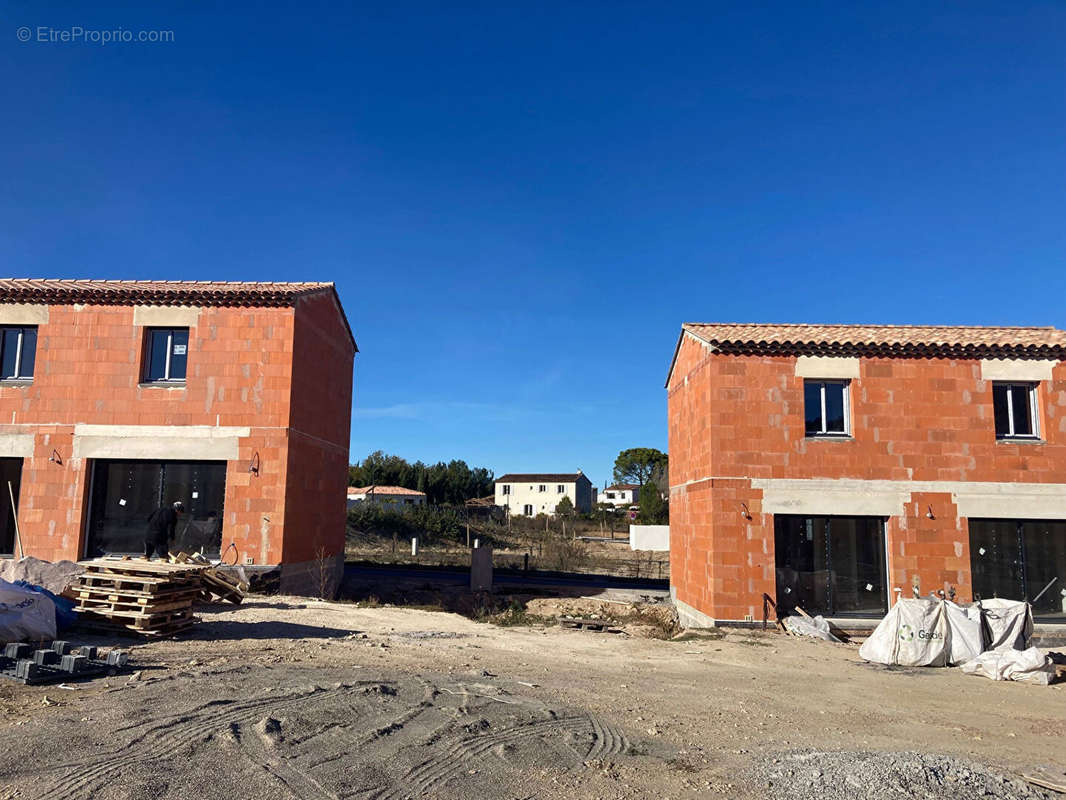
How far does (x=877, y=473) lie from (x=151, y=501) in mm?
15990

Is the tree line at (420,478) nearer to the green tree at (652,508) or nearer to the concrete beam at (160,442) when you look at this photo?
the green tree at (652,508)

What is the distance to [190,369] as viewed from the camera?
Result: 17.5 metres

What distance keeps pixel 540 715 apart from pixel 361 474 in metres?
53.7

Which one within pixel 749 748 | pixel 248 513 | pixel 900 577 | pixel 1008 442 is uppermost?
pixel 1008 442

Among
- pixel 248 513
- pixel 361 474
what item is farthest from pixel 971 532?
pixel 361 474

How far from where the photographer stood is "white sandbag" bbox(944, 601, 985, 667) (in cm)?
1288

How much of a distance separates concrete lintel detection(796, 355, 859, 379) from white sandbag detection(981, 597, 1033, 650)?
537 cm

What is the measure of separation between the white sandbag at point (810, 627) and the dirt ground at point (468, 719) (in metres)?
1.43

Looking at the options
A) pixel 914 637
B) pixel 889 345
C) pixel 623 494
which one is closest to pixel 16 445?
pixel 914 637

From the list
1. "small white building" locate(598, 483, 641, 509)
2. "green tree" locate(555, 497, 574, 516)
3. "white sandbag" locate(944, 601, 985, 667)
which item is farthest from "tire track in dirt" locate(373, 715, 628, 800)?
"small white building" locate(598, 483, 641, 509)

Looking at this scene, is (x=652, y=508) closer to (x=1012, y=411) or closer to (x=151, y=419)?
(x=1012, y=411)

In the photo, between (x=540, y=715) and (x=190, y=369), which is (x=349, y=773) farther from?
(x=190, y=369)

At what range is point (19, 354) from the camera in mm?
17875

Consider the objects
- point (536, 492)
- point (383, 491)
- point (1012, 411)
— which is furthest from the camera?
point (536, 492)
